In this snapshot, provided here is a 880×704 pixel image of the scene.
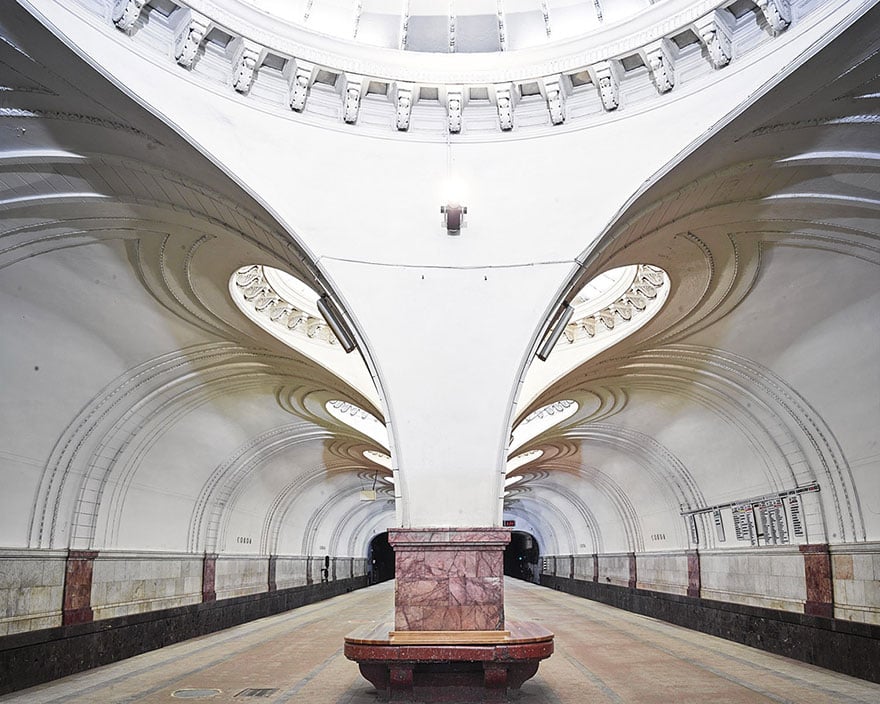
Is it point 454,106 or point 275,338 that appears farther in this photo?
point 275,338

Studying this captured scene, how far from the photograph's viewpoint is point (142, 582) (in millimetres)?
14625

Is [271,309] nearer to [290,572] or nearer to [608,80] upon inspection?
[608,80]

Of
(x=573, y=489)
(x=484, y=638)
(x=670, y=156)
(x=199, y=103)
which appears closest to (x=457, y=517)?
(x=484, y=638)

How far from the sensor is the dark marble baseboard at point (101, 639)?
34.6 feet

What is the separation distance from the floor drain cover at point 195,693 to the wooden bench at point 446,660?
100 inches

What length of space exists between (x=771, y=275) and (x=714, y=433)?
5.95m

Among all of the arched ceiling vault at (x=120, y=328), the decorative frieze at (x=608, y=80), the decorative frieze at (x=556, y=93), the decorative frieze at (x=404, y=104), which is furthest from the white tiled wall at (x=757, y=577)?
the decorative frieze at (x=404, y=104)

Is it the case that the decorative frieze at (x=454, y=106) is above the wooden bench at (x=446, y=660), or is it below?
above

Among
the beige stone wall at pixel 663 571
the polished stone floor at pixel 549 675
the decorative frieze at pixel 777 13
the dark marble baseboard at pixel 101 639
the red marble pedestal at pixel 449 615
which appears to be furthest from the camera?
the beige stone wall at pixel 663 571

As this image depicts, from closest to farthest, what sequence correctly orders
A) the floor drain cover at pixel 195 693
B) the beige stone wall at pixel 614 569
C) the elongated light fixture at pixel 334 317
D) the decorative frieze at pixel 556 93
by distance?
1. the decorative frieze at pixel 556 93
2. the elongated light fixture at pixel 334 317
3. the floor drain cover at pixel 195 693
4. the beige stone wall at pixel 614 569

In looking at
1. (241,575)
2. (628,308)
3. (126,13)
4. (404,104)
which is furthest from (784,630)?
(241,575)

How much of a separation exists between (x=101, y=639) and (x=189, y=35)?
9.98 metres

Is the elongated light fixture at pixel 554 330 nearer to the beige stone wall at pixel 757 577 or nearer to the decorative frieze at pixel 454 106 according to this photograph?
the decorative frieze at pixel 454 106

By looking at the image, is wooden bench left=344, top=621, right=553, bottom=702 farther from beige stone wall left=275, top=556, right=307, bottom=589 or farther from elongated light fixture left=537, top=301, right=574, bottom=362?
beige stone wall left=275, top=556, right=307, bottom=589
